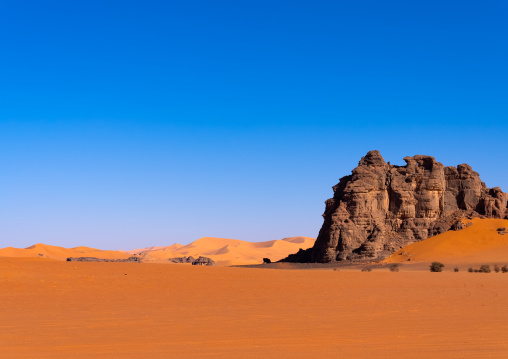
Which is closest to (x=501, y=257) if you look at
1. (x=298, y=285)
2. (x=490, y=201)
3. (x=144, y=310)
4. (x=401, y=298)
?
(x=490, y=201)

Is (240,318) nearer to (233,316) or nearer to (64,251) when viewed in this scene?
(233,316)

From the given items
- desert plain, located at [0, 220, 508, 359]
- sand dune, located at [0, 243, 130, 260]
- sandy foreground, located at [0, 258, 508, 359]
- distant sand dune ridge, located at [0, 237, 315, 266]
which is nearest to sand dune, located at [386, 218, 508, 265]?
desert plain, located at [0, 220, 508, 359]

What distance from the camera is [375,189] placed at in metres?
58.3

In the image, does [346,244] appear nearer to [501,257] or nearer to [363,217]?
[363,217]

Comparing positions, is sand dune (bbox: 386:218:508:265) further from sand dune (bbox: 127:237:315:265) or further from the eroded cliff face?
sand dune (bbox: 127:237:315:265)

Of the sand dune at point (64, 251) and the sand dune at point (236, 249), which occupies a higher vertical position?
the sand dune at point (236, 249)

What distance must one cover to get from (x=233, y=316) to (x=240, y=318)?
425 mm

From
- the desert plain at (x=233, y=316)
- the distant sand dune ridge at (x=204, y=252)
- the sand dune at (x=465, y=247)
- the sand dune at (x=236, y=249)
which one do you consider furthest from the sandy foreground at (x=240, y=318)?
the sand dune at (x=236, y=249)

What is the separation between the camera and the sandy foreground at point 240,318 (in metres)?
7.49

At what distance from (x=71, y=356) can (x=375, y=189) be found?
175 ft

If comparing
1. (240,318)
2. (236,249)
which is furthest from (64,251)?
(240,318)

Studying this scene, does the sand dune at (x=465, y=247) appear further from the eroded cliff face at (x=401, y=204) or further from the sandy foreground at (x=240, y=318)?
the sandy foreground at (x=240, y=318)

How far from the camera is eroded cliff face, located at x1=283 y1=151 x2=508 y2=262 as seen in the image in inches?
2207

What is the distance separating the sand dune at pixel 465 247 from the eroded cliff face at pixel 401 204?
55.6 inches
